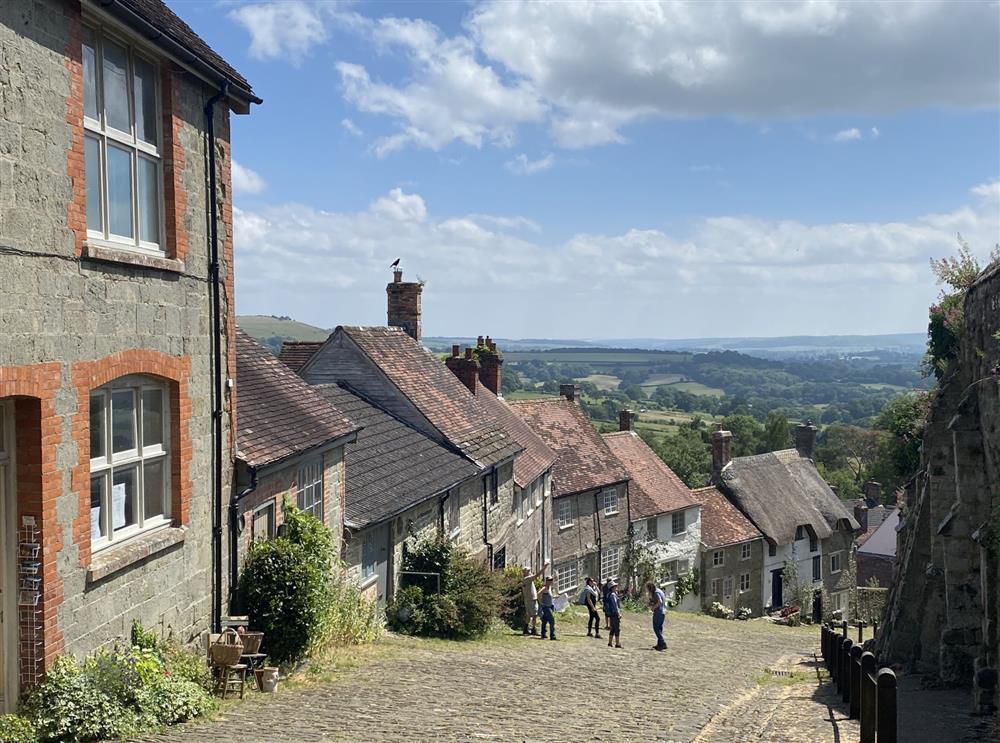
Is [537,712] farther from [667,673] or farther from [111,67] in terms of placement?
[111,67]

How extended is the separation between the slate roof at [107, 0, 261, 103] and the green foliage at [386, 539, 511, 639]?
32.8 feet

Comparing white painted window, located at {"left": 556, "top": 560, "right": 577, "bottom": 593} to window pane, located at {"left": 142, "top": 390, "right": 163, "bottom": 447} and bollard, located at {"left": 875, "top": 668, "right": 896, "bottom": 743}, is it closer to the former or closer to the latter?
window pane, located at {"left": 142, "top": 390, "right": 163, "bottom": 447}

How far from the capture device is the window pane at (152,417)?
32.2ft

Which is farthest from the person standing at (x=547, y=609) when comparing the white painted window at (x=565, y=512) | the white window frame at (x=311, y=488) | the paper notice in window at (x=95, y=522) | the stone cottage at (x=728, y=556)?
the stone cottage at (x=728, y=556)

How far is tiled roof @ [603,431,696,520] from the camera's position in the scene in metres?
38.6

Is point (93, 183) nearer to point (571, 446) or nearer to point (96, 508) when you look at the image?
point (96, 508)

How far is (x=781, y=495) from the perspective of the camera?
155 feet

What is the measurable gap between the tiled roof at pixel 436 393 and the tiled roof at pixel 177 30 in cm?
1250

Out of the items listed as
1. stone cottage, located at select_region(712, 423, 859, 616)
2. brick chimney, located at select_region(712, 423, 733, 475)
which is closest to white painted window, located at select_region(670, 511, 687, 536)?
stone cottage, located at select_region(712, 423, 859, 616)

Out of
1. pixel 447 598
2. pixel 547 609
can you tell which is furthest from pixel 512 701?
pixel 547 609

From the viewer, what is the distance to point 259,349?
55.1ft

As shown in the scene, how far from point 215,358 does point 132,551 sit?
2.81 metres

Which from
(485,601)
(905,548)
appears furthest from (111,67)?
(905,548)

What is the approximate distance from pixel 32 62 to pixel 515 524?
67.6 feet
